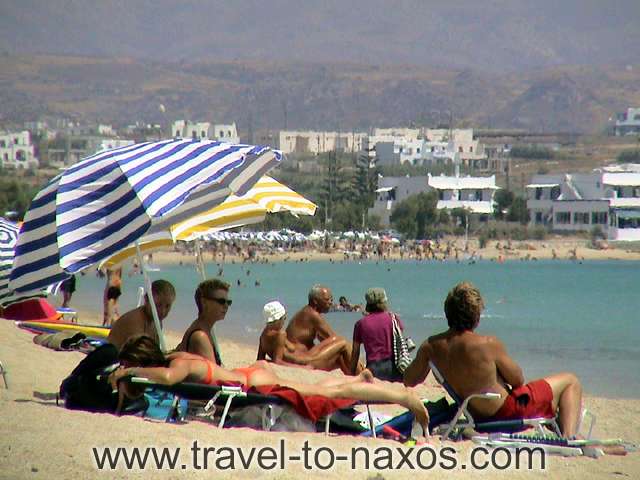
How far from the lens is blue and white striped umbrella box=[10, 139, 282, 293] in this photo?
745 cm

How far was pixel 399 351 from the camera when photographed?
9.75 m

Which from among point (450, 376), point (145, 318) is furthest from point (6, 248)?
point (450, 376)

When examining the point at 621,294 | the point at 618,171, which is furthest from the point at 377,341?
the point at 618,171

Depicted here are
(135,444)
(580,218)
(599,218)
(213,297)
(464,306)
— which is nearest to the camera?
(135,444)

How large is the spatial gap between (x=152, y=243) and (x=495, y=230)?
76.0 m

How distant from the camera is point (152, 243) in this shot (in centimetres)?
968

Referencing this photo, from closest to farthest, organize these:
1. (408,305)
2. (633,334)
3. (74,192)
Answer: (74,192) → (633,334) → (408,305)

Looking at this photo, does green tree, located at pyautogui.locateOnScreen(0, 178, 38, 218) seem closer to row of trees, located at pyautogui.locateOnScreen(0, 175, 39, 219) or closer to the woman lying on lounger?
row of trees, located at pyautogui.locateOnScreen(0, 175, 39, 219)

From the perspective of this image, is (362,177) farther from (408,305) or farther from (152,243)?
(152,243)

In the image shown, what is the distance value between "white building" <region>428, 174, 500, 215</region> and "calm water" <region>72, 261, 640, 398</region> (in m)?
10.4

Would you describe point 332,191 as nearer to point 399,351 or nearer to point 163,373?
point 399,351

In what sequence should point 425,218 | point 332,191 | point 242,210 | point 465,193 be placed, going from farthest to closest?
point 332,191, point 465,193, point 425,218, point 242,210

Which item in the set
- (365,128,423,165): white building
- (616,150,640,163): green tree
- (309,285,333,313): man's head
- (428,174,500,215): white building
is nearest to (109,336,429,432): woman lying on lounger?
(309,285,333,313): man's head

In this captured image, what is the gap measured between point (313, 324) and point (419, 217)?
239ft
